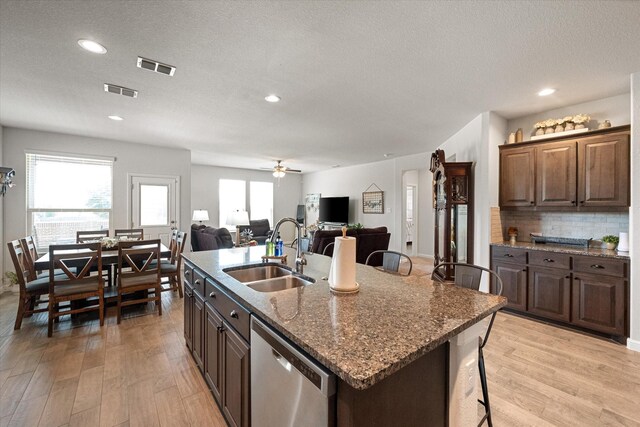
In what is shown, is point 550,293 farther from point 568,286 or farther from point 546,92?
point 546,92

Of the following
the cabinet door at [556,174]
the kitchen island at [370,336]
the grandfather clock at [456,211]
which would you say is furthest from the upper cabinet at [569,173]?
the kitchen island at [370,336]

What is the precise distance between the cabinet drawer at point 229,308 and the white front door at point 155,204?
4.41 meters

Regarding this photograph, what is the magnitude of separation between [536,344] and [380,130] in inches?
133

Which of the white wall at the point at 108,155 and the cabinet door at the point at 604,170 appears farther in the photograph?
the white wall at the point at 108,155

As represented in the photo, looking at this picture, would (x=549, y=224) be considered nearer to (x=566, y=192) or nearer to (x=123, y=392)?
(x=566, y=192)

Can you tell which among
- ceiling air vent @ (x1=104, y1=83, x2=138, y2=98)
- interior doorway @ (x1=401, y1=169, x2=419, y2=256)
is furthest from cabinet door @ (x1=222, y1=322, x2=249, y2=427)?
interior doorway @ (x1=401, y1=169, x2=419, y2=256)

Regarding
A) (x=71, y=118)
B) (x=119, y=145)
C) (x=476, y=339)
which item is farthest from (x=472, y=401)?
(x=119, y=145)

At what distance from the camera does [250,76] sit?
264 cm

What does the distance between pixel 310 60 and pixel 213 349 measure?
2334 mm

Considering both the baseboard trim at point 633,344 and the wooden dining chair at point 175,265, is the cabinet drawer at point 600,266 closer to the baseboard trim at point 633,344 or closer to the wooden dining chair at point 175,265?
the baseboard trim at point 633,344

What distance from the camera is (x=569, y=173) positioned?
125 inches

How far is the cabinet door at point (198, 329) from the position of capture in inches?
82.4

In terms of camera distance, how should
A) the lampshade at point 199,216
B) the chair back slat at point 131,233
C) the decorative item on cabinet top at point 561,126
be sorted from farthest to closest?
the lampshade at point 199,216 < the chair back slat at point 131,233 < the decorative item on cabinet top at point 561,126

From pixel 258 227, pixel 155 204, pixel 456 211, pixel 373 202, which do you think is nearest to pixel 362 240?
pixel 456 211
